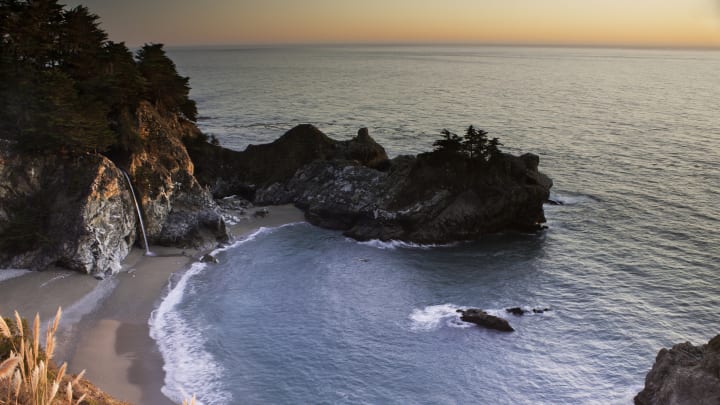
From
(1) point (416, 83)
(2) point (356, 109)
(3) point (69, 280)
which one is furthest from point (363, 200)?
(1) point (416, 83)

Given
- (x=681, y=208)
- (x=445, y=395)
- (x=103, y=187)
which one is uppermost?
(x=103, y=187)

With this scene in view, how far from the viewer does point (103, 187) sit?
3994cm

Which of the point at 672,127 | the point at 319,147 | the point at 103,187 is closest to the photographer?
the point at 103,187

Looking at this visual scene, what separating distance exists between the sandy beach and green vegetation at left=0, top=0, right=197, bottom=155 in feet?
30.4

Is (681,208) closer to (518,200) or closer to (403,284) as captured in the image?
(518,200)

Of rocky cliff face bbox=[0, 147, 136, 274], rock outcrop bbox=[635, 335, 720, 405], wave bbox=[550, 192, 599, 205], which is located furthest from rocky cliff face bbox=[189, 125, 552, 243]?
rock outcrop bbox=[635, 335, 720, 405]

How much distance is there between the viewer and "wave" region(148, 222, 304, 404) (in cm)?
2792

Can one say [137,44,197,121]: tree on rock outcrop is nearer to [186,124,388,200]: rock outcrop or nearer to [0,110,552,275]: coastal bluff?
[0,110,552,275]: coastal bluff

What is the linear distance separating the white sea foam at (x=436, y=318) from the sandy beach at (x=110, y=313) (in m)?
15.1

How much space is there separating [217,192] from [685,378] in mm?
46001

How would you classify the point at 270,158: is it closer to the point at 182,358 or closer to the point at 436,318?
the point at 436,318

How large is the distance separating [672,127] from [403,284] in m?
69.2

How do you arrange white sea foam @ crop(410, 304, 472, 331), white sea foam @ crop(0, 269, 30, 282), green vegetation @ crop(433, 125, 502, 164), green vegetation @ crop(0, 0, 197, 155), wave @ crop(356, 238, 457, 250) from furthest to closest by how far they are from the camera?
green vegetation @ crop(433, 125, 502, 164) → wave @ crop(356, 238, 457, 250) → green vegetation @ crop(0, 0, 197, 155) → white sea foam @ crop(0, 269, 30, 282) → white sea foam @ crop(410, 304, 472, 331)

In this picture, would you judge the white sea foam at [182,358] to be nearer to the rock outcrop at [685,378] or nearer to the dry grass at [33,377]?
the dry grass at [33,377]
